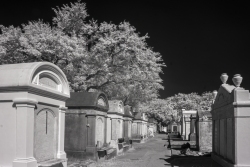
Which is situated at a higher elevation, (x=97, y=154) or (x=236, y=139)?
(x=236, y=139)

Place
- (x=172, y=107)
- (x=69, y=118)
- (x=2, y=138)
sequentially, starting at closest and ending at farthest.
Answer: (x=2, y=138), (x=69, y=118), (x=172, y=107)

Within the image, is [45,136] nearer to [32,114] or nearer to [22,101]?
[32,114]

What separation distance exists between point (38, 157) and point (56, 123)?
5.03 ft

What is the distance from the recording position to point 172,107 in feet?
262

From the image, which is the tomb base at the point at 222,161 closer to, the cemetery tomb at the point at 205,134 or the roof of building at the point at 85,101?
the cemetery tomb at the point at 205,134

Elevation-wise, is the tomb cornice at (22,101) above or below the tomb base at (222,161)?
above

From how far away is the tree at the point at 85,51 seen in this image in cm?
2417

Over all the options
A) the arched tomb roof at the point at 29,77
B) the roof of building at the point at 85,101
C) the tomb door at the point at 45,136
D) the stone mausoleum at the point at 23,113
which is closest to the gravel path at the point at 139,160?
the roof of building at the point at 85,101

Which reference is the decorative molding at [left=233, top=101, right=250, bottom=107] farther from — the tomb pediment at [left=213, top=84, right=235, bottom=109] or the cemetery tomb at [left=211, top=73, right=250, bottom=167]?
the tomb pediment at [left=213, top=84, right=235, bottom=109]

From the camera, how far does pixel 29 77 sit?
878cm

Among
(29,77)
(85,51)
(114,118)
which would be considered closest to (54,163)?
(29,77)

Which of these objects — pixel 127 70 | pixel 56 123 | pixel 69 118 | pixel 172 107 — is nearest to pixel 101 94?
pixel 69 118

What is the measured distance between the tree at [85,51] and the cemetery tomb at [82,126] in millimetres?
8541

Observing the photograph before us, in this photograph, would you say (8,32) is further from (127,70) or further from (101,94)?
(101,94)
